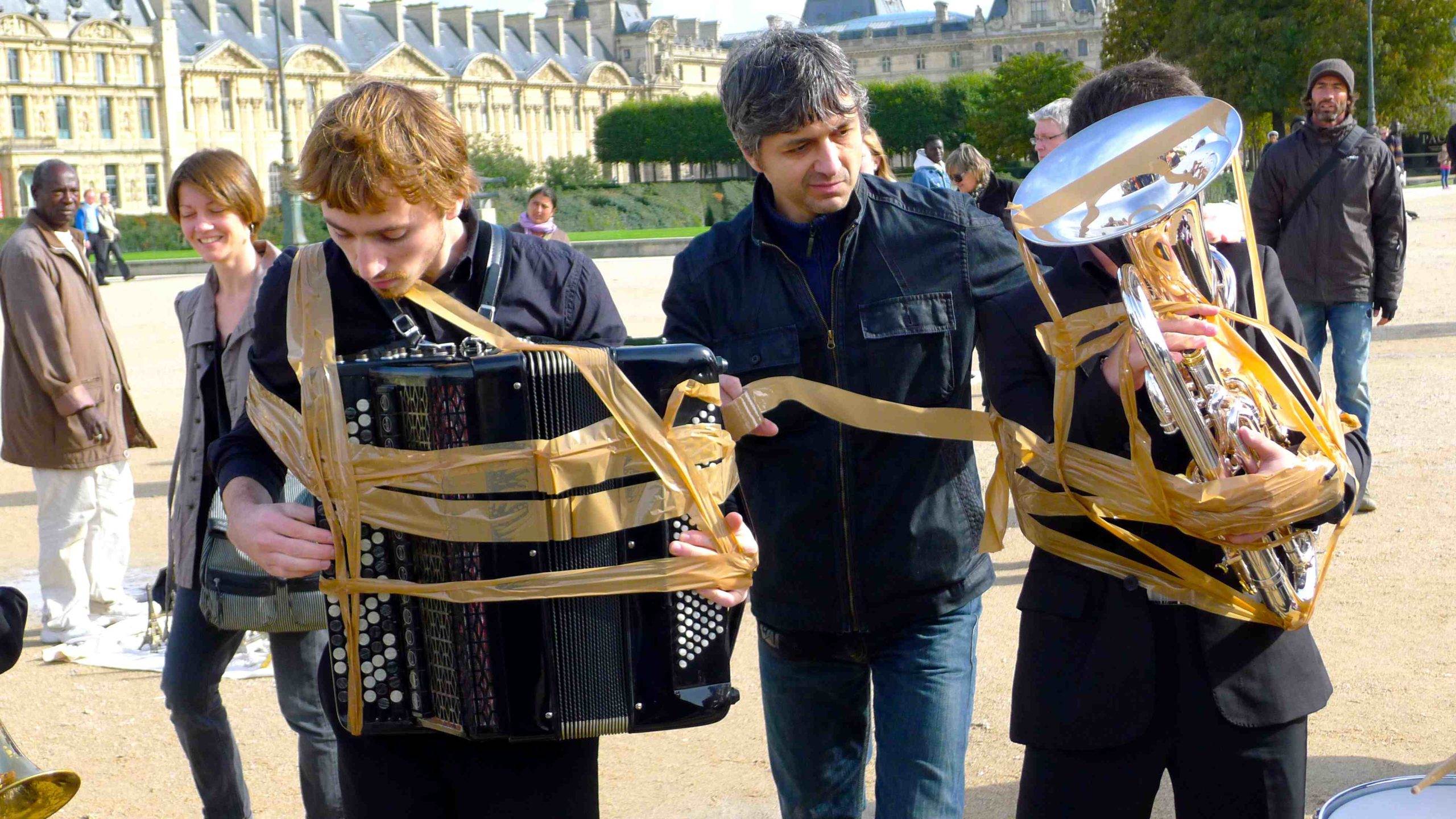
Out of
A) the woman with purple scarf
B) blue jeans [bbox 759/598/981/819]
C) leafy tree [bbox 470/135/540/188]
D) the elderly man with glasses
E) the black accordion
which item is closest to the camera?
the black accordion

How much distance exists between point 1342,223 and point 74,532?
6263 mm

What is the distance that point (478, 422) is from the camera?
2582mm

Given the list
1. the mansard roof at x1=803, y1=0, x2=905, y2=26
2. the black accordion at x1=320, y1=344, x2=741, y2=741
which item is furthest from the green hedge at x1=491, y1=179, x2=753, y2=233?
the mansard roof at x1=803, y1=0, x2=905, y2=26

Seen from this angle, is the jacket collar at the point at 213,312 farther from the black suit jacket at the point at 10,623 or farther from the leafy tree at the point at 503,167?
the leafy tree at the point at 503,167

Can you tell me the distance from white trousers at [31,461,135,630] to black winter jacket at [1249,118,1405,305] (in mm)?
5789

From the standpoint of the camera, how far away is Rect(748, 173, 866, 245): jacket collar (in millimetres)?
3213

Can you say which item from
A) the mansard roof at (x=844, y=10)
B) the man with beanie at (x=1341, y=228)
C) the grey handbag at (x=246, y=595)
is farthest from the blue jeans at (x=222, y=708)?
the mansard roof at (x=844, y=10)

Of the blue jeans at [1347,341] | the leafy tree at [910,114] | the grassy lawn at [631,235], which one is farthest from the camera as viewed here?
the leafy tree at [910,114]

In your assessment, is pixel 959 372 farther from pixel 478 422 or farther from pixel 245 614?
pixel 245 614

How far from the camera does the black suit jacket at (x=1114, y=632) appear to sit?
103 inches

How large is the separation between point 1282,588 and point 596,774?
1.26 meters

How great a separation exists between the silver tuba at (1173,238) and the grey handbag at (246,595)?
211cm

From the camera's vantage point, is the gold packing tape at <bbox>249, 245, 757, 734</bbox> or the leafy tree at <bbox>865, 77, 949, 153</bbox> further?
the leafy tree at <bbox>865, 77, 949, 153</bbox>

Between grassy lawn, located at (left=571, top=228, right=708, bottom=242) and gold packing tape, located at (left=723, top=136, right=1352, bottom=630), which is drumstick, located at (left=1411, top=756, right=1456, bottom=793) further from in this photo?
grassy lawn, located at (left=571, top=228, right=708, bottom=242)
